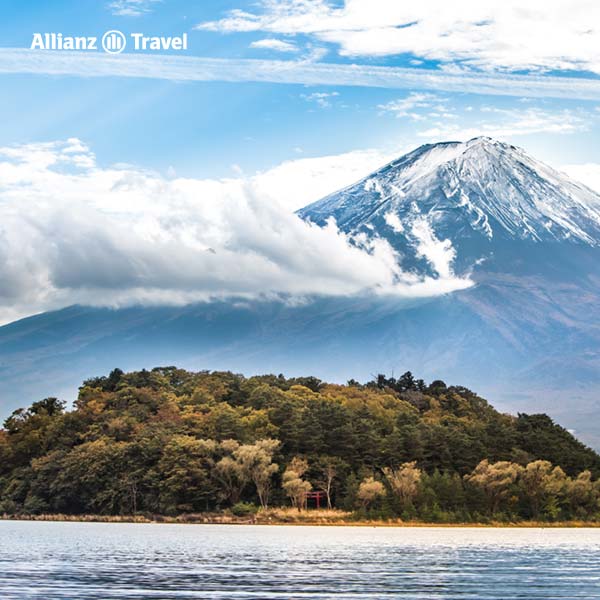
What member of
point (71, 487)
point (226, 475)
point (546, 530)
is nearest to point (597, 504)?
point (546, 530)

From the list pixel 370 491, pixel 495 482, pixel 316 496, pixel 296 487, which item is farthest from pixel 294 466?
pixel 495 482

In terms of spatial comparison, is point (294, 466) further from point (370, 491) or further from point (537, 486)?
point (537, 486)

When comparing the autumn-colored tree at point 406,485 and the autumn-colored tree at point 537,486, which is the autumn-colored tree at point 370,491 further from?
the autumn-colored tree at point 537,486

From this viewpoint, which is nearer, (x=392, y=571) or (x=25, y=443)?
(x=392, y=571)

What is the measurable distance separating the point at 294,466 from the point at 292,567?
64851 millimetres

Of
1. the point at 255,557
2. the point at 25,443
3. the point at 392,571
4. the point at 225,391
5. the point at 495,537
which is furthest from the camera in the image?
the point at 225,391

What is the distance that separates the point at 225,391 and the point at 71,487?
4656cm

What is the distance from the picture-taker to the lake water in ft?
130

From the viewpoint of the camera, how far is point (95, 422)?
14188cm

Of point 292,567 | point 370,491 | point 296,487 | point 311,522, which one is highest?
point 296,487

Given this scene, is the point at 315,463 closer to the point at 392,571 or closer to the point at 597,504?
the point at 597,504

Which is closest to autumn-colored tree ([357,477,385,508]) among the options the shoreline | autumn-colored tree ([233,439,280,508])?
the shoreline

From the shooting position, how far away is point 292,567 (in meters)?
49.7

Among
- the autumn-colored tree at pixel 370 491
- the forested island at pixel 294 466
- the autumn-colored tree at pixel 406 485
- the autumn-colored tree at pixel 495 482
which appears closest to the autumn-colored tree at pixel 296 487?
the forested island at pixel 294 466
